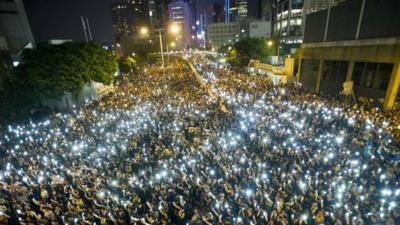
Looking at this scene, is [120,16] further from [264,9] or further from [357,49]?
[357,49]

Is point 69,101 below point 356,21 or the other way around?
below

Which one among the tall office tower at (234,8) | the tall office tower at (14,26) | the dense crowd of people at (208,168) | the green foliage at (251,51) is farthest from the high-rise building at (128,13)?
the dense crowd of people at (208,168)

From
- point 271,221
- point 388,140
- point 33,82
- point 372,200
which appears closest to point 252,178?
point 271,221

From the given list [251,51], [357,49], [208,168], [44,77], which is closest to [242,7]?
[251,51]

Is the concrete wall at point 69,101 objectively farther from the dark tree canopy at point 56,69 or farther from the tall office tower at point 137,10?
the tall office tower at point 137,10

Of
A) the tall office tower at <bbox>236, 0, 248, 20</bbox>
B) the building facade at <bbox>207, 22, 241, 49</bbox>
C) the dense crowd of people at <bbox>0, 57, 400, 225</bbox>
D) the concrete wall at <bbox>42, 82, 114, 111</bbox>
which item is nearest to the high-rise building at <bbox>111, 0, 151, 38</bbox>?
the building facade at <bbox>207, 22, 241, 49</bbox>

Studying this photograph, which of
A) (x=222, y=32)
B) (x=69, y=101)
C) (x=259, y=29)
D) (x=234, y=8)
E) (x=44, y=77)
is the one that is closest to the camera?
(x=44, y=77)
